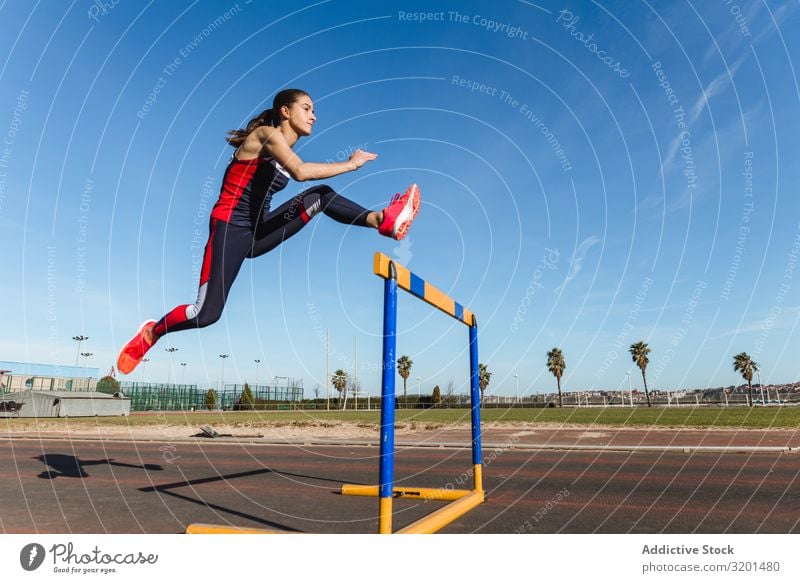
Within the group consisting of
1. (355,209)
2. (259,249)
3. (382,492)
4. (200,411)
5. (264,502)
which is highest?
(355,209)

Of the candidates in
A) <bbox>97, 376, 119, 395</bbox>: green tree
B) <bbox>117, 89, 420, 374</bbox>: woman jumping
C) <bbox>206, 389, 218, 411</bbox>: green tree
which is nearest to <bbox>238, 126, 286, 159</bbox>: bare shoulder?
<bbox>117, 89, 420, 374</bbox>: woman jumping

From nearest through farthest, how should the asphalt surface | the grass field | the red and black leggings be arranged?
the red and black leggings
the asphalt surface
the grass field

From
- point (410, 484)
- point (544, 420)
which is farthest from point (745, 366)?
point (410, 484)

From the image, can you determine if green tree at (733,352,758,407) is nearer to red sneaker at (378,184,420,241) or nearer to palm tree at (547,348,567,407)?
palm tree at (547,348,567,407)

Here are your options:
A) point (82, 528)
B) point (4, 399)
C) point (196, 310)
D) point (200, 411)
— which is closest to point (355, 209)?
point (196, 310)

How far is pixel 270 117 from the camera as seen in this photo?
178 inches

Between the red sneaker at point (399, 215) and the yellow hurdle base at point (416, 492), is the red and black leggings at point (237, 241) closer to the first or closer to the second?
the red sneaker at point (399, 215)

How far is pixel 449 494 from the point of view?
748 centimetres

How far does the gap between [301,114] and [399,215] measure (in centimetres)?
122

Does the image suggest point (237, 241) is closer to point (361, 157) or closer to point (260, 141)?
point (260, 141)

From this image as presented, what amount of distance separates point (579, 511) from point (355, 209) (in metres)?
4.75

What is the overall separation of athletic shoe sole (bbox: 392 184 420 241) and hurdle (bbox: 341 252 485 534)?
26 centimetres

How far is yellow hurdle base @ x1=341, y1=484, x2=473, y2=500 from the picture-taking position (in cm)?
748
